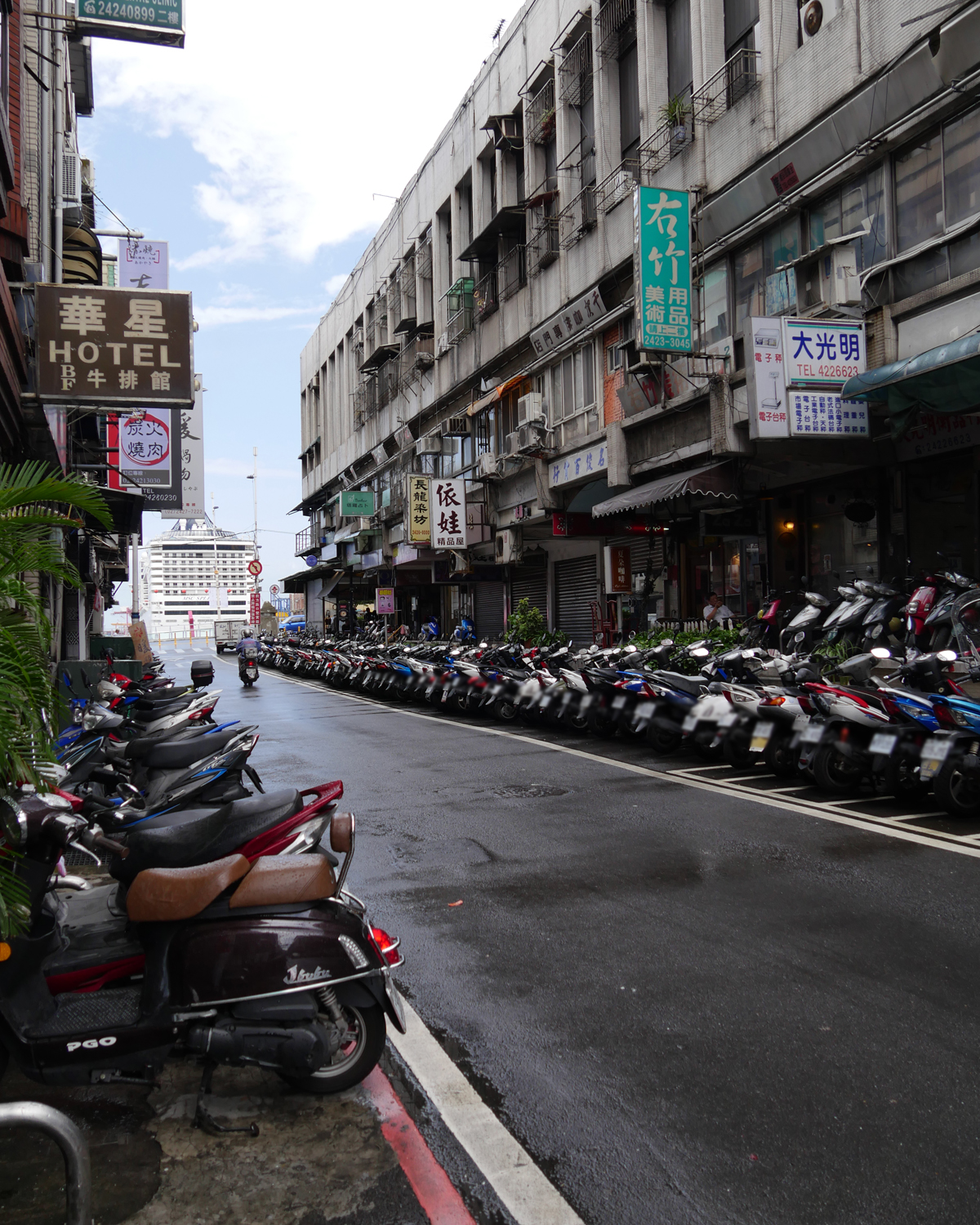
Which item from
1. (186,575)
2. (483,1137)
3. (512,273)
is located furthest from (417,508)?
(186,575)

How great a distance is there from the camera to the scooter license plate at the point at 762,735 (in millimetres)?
8727

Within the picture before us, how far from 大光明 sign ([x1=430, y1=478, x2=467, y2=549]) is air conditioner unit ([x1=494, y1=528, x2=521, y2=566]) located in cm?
164

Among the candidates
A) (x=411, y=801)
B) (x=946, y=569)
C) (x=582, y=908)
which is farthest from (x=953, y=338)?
(x=582, y=908)

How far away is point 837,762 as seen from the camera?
829cm

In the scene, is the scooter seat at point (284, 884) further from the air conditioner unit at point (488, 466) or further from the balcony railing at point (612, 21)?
the air conditioner unit at point (488, 466)

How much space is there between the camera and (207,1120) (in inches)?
124

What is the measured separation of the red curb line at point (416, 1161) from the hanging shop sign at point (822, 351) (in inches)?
476

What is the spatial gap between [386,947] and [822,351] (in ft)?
40.3

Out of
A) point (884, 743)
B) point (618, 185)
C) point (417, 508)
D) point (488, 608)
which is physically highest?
point (618, 185)

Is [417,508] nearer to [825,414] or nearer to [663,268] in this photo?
[663,268]

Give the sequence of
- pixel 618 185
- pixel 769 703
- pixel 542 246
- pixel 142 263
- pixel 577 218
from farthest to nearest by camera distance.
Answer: pixel 142 263
pixel 542 246
pixel 577 218
pixel 618 185
pixel 769 703

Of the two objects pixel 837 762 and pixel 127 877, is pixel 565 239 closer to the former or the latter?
pixel 837 762

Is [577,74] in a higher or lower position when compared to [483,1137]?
higher

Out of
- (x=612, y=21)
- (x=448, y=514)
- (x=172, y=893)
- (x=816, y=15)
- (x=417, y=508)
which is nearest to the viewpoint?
(x=172, y=893)
